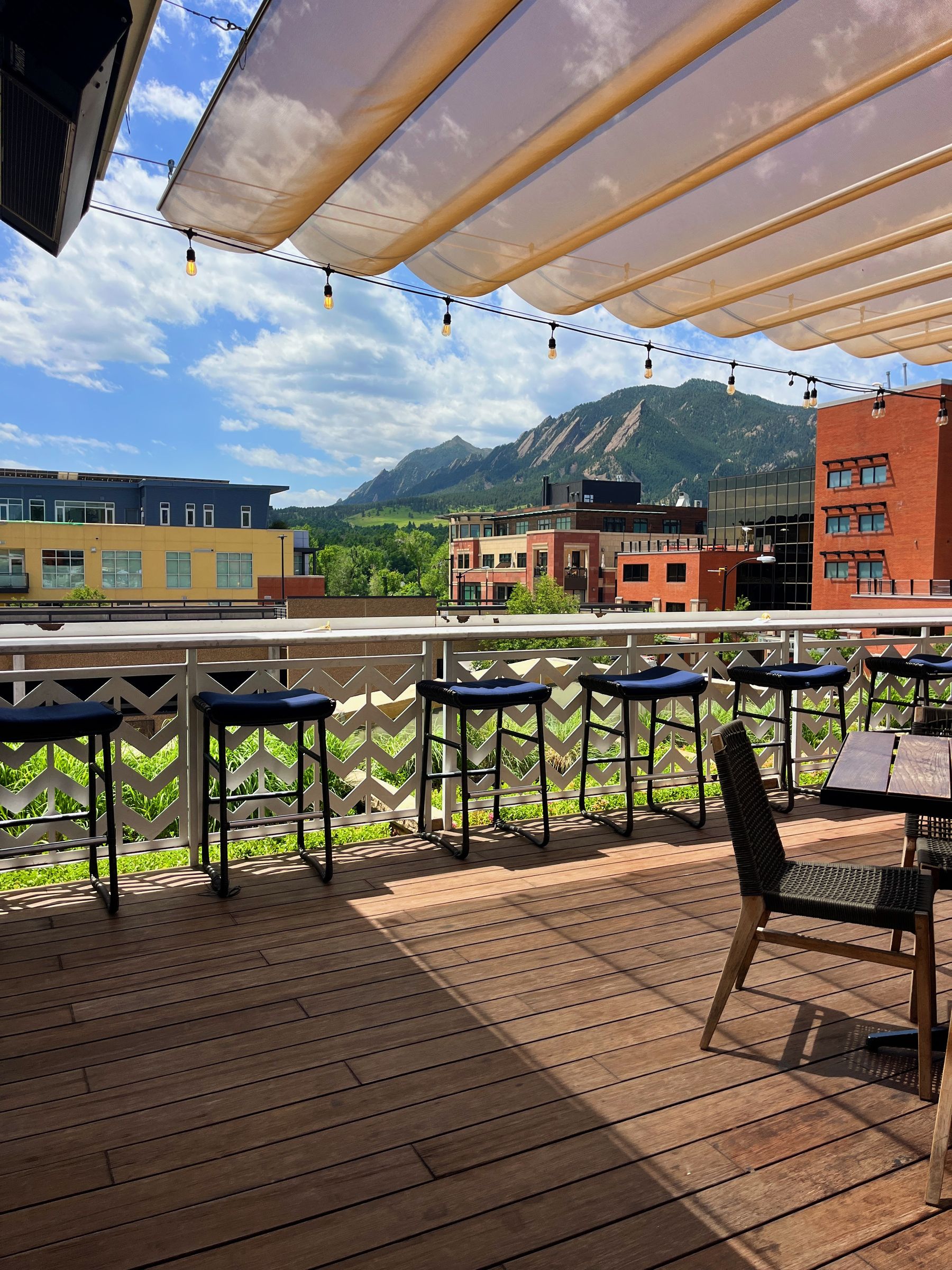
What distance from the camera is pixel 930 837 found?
253 centimetres

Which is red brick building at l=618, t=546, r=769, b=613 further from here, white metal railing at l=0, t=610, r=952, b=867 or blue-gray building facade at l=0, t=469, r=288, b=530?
white metal railing at l=0, t=610, r=952, b=867

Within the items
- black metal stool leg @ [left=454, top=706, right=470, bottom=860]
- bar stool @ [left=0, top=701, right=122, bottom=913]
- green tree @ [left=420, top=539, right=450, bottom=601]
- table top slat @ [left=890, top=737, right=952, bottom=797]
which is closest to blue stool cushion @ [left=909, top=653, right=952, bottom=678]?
table top slat @ [left=890, top=737, right=952, bottom=797]

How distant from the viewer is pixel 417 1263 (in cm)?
142

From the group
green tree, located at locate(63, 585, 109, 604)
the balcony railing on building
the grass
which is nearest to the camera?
the balcony railing on building

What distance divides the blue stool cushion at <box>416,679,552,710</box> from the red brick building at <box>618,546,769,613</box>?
38474mm

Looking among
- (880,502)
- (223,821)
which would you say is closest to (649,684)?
(223,821)

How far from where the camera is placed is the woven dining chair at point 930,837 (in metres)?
2.13

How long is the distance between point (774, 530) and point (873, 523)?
47.3 ft

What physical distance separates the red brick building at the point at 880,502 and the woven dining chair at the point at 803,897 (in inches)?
1156

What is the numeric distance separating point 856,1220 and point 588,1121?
538 millimetres

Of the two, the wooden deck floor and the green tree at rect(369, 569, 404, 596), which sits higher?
the wooden deck floor

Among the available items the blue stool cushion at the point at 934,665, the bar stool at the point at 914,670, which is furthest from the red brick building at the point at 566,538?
the blue stool cushion at the point at 934,665

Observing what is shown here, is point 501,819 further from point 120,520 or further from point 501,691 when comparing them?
point 120,520

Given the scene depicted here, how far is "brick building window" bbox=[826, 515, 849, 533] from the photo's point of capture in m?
37.4
